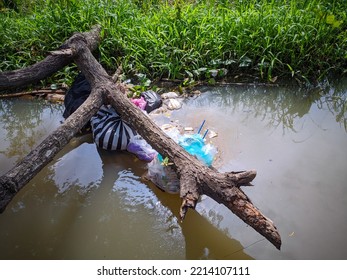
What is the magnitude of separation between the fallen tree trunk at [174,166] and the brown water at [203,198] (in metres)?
0.32

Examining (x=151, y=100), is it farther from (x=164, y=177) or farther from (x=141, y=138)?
(x=164, y=177)

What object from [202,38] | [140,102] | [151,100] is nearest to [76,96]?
[140,102]

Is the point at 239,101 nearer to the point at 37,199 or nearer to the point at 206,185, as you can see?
the point at 206,185

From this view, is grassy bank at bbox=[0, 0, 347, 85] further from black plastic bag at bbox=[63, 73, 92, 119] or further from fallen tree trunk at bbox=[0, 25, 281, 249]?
fallen tree trunk at bbox=[0, 25, 281, 249]

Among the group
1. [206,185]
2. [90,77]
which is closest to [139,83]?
[90,77]

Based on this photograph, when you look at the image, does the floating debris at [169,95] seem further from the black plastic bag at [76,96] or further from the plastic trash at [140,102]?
the black plastic bag at [76,96]

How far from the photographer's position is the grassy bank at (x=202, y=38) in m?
4.07

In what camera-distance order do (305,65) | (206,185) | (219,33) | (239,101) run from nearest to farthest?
(206,185) < (239,101) < (305,65) < (219,33)

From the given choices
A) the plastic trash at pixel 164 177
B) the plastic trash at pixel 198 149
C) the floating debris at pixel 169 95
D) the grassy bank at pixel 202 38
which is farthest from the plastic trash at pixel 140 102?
the plastic trash at pixel 164 177

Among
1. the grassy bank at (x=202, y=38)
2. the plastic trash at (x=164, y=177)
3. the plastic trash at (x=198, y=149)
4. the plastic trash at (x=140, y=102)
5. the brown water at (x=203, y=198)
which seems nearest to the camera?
the brown water at (x=203, y=198)

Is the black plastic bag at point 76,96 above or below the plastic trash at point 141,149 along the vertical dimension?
above

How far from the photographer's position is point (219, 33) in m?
4.37

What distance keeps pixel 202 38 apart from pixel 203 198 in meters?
2.46

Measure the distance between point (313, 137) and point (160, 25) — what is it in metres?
2.68
